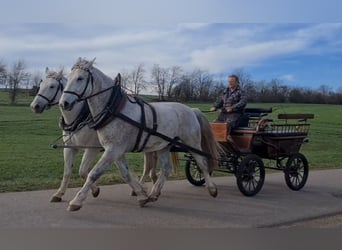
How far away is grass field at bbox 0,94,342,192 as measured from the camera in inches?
292

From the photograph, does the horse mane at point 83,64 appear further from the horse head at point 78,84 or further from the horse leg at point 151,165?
the horse leg at point 151,165

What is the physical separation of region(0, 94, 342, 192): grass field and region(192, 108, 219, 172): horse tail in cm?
27

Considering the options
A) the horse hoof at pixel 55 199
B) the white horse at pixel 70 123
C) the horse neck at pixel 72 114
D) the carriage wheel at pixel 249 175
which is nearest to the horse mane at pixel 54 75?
the white horse at pixel 70 123

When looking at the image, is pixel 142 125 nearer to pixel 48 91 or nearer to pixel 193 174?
pixel 48 91

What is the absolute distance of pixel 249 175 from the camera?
746 cm

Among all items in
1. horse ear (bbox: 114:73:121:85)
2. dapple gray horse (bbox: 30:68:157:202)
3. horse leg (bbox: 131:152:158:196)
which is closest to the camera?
horse ear (bbox: 114:73:121:85)

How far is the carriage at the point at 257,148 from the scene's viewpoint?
744cm

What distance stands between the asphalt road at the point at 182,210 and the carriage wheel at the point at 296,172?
18cm

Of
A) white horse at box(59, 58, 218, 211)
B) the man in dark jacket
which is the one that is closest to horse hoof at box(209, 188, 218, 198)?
white horse at box(59, 58, 218, 211)

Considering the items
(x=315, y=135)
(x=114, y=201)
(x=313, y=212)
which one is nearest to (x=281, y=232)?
(x=313, y=212)

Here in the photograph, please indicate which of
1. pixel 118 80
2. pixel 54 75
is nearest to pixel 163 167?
pixel 118 80

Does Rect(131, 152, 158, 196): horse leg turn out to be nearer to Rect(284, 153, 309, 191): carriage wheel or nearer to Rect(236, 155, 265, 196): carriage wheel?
Rect(236, 155, 265, 196): carriage wheel

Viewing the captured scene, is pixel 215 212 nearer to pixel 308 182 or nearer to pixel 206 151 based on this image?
pixel 206 151

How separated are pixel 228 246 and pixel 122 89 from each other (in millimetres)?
2658
